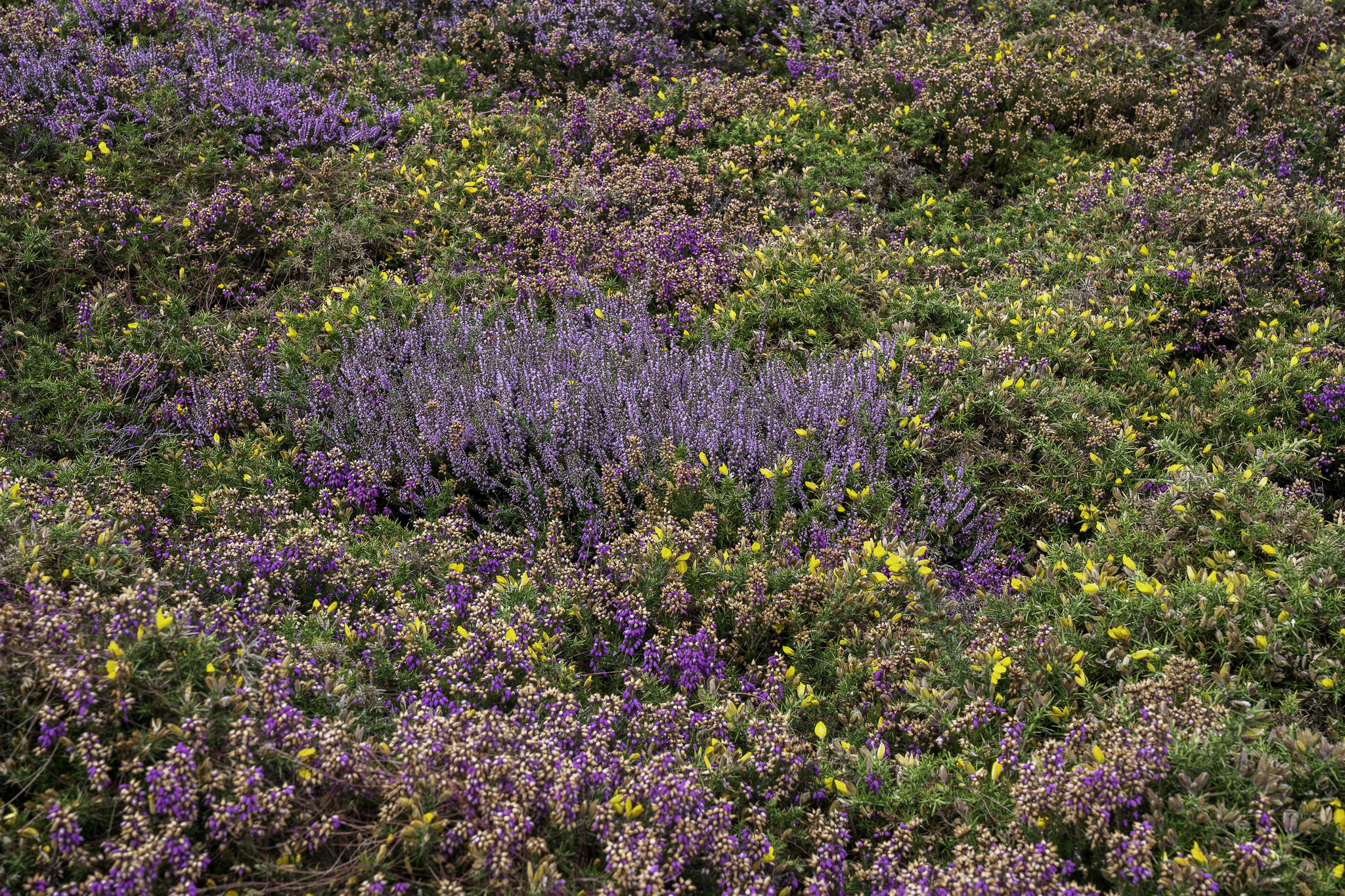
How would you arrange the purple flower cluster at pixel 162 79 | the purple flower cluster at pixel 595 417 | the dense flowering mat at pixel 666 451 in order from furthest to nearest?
1. the purple flower cluster at pixel 162 79
2. the purple flower cluster at pixel 595 417
3. the dense flowering mat at pixel 666 451

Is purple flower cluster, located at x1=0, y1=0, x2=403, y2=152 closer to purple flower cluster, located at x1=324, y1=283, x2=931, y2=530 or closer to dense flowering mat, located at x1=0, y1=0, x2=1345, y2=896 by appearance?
dense flowering mat, located at x1=0, y1=0, x2=1345, y2=896

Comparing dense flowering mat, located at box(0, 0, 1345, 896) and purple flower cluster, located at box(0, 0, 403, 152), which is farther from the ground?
purple flower cluster, located at box(0, 0, 403, 152)

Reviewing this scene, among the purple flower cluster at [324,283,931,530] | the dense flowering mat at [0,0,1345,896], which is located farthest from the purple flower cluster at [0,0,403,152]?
the purple flower cluster at [324,283,931,530]

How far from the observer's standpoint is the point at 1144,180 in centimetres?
603

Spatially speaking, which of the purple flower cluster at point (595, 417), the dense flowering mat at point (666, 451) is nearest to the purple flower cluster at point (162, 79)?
the dense flowering mat at point (666, 451)

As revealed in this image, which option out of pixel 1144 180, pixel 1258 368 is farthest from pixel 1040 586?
pixel 1144 180

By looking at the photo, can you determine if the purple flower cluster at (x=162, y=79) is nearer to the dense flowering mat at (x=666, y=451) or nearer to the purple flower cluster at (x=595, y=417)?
the dense flowering mat at (x=666, y=451)

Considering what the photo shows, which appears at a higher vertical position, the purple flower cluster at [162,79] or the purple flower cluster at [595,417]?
the purple flower cluster at [162,79]

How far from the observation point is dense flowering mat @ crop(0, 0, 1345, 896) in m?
2.33

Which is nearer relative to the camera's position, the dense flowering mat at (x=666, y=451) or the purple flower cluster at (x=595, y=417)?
the dense flowering mat at (x=666, y=451)

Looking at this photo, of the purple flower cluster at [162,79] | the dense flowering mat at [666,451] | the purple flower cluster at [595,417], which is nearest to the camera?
the dense flowering mat at [666,451]

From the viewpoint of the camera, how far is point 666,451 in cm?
397

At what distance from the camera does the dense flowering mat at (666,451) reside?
7.66ft

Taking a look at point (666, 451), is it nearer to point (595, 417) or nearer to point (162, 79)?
point (595, 417)
